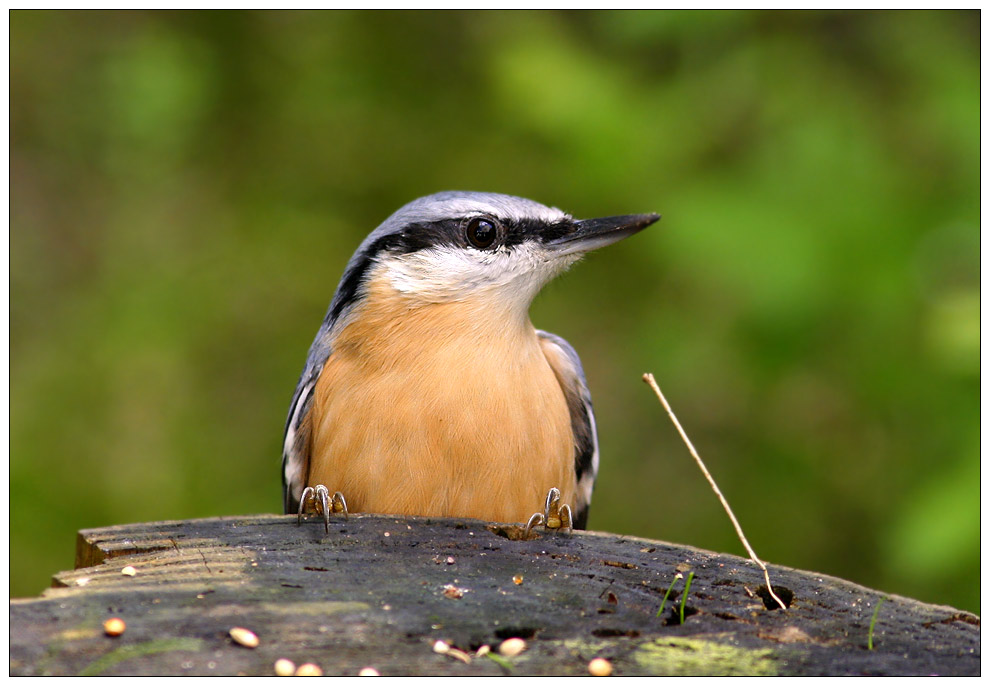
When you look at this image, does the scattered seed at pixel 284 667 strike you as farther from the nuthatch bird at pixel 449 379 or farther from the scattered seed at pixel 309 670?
the nuthatch bird at pixel 449 379

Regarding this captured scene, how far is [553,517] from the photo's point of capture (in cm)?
328

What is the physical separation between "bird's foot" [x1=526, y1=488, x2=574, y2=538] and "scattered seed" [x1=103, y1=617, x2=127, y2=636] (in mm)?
1257

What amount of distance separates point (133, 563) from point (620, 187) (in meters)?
3.45

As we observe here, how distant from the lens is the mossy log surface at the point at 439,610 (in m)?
2.20

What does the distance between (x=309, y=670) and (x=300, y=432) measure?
202 centimetres

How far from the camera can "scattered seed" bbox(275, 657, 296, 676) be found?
6.93ft

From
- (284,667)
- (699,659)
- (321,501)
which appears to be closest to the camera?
(284,667)

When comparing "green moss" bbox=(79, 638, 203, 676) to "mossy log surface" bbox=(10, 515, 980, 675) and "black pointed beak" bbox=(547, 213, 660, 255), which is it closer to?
"mossy log surface" bbox=(10, 515, 980, 675)

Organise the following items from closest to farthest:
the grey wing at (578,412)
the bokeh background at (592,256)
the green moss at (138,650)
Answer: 1. the green moss at (138,650)
2. the grey wing at (578,412)
3. the bokeh background at (592,256)

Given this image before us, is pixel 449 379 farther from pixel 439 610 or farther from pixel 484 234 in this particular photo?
pixel 439 610

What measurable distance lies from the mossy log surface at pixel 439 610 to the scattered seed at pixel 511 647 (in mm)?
20

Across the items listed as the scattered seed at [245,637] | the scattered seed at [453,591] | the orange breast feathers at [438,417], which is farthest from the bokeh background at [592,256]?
the scattered seed at [245,637]

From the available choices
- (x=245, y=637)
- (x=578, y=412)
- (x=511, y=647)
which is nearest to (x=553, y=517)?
(x=511, y=647)

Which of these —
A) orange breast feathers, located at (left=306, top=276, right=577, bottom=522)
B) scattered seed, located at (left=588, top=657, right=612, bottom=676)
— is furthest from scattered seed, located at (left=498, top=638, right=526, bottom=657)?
orange breast feathers, located at (left=306, top=276, right=577, bottom=522)
